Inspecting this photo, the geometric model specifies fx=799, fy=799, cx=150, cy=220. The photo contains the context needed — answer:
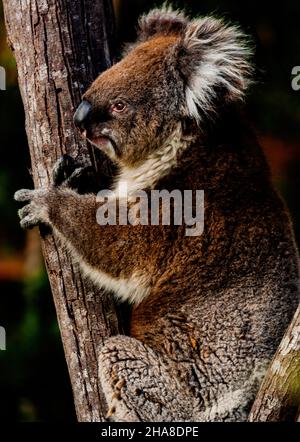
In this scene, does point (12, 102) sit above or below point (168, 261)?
above

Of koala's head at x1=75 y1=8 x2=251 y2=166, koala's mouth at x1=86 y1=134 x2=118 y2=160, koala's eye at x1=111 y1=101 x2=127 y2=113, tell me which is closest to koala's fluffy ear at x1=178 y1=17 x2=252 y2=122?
koala's head at x1=75 y1=8 x2=251 y2=166

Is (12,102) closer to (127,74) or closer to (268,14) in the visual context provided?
(268,14)

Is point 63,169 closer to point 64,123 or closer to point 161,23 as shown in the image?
point 64,123

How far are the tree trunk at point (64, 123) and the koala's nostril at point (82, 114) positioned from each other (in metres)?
0.11

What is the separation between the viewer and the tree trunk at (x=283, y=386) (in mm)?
3732

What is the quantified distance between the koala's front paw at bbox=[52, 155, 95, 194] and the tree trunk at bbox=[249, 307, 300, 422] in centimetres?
157

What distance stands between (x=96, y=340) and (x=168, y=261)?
2.05 ft

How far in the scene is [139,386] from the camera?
4.48 meters

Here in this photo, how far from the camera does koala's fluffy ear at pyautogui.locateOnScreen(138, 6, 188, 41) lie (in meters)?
5.39

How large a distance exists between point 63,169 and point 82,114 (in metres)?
0.34

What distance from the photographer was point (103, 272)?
15.1 ft

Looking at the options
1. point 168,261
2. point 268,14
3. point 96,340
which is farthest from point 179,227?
point 268,14

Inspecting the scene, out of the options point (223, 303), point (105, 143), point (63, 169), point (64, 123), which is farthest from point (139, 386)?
point (64, 123)
